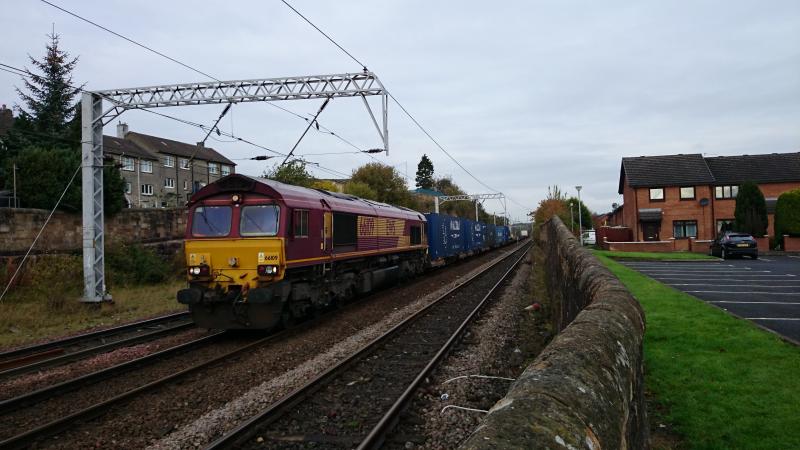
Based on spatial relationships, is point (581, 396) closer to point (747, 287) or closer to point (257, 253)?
point (257, 253)

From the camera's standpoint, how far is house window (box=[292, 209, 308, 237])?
421 inches

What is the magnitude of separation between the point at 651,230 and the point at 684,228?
243 cm

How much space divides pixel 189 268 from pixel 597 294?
822 cm

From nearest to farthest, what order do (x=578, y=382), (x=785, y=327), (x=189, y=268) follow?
(x=578, y=382)
(x=785, y=327)
(x=189, y=268)

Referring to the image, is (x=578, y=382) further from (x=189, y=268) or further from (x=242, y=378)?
(x=189, y=268)

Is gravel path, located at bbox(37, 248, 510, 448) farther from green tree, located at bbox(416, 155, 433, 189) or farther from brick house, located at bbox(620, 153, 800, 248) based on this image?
green tree, located at bbox(416, 155, 433, 189)

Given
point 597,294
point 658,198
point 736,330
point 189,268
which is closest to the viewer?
point 597,294

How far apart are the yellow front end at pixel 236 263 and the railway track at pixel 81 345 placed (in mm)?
1925

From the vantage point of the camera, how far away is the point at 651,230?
4069 centimetres

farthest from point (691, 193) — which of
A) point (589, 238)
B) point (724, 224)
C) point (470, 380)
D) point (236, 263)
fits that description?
point (236, 263)

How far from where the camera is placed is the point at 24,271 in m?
16.4

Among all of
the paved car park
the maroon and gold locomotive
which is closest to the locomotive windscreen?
the maroon and gold locomotive

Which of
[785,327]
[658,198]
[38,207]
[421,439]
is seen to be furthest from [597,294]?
[658,198]

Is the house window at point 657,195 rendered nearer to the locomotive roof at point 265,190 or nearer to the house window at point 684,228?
the house window at point 684,228
